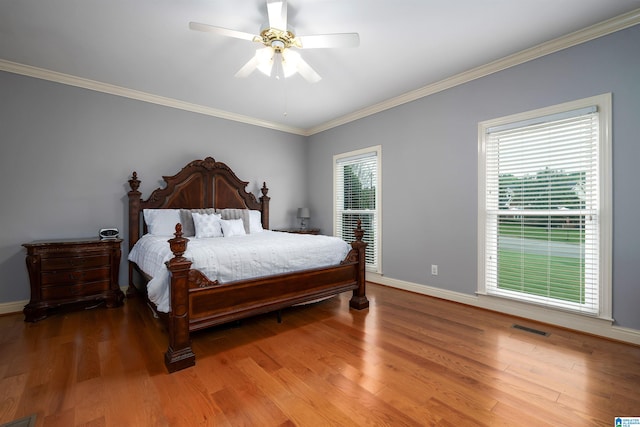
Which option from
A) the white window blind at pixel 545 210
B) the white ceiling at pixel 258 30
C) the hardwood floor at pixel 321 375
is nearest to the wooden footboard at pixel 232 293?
the hardwood floor at pixel 321 375

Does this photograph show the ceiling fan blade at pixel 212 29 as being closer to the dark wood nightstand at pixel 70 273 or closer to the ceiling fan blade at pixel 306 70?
the ceiling fan blade at pixel 306 70

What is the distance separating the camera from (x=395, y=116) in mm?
4145

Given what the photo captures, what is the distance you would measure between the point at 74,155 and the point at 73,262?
52.5 inches

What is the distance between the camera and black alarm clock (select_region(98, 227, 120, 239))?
11.3ft

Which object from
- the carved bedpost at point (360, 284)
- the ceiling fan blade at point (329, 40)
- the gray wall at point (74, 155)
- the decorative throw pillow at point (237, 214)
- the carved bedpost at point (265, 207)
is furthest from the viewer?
the carved bedpost at point (265, 207)

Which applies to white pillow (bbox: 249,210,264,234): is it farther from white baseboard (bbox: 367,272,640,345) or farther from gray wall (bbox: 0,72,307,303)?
white baseboard (bbox: 367,272,640,345)

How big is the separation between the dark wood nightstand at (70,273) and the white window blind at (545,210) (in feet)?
14.2

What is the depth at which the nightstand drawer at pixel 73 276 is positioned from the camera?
9.80 ft

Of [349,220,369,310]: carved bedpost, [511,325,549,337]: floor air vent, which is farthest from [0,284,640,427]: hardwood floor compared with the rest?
[349,220,369,310]: carved bedpost

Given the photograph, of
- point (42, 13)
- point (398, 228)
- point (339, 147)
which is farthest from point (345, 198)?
point (42, 13)

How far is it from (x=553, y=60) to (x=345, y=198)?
3.18 metres

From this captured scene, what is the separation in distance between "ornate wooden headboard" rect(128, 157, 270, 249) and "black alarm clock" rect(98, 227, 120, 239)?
255mm

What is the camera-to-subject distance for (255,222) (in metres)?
4.60

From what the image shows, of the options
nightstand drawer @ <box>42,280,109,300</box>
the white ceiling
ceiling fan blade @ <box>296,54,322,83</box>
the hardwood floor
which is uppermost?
the white ceiling
